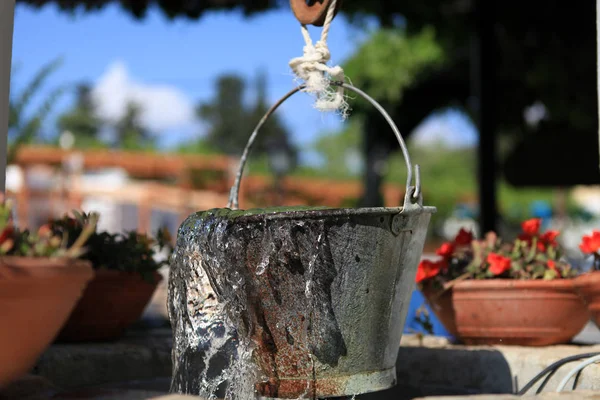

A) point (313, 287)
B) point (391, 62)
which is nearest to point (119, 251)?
point (313, 287)

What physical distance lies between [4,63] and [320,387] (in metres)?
1.15

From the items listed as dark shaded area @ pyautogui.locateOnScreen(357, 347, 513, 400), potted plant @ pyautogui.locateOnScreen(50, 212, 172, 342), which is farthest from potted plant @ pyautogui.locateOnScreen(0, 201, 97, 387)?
dark shaded area @ pyautogui.locateOnScreen(357, 347, 513, 400)

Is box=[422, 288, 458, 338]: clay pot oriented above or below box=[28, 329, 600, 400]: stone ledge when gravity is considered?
above

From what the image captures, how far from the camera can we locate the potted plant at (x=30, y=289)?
4.31ft

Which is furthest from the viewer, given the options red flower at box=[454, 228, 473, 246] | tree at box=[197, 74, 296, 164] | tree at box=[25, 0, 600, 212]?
tree at box=[197, 74, 296, 164]

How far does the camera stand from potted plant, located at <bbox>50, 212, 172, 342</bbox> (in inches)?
97.3

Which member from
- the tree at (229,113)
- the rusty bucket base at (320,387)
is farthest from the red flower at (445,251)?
the tree at (229,113)

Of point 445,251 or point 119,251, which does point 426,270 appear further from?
point 119,251

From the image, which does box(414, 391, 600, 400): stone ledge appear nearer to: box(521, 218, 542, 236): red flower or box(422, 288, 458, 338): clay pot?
box(422, 288, 458, 338): clay pot

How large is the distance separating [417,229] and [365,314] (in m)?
0.29

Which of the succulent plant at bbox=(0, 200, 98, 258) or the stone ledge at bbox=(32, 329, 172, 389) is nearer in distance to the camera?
the succulent plant at bbox=(0, 200, 98, 258)

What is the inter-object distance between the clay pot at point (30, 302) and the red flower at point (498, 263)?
1.53m

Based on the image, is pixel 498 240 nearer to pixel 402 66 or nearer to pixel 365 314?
pixel 365 314

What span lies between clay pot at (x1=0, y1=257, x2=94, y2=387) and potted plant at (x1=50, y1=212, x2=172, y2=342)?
1.00m
